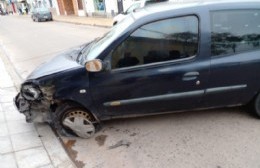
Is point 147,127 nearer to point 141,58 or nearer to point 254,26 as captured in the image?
point 141,58

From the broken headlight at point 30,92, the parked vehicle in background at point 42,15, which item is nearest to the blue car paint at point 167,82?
the broken headlight at point 30,92

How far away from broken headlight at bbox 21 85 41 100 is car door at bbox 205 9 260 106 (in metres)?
2.25

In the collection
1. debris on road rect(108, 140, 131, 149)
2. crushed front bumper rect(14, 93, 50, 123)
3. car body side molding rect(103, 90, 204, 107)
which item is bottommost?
debris on road rect(108, 140, 131, 149)

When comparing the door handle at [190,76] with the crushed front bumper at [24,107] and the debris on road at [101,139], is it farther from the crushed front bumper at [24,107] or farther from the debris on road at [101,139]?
the crushed front bumper at [24,107]

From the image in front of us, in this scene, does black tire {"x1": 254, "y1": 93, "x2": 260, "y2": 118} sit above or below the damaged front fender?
below

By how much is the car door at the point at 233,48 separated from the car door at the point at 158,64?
176 mm

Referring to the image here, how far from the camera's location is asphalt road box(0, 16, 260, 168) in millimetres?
2957

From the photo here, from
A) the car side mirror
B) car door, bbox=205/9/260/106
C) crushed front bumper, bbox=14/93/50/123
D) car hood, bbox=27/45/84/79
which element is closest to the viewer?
the car side mirror

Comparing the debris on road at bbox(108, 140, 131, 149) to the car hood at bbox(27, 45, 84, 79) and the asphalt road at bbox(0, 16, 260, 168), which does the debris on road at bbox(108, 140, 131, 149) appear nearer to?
the asphalt road at bbox(0, 16, 260, 168)

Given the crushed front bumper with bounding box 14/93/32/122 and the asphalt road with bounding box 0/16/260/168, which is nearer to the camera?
the asphalt road with bounding box 0/16/260/168

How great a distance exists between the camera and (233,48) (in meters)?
3.26

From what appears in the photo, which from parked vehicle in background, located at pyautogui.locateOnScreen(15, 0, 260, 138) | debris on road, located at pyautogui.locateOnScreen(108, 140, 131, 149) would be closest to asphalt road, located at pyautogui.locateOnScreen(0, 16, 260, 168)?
debris on road, located at pyautogui.locateOnScreen(108, 140, 131, 149)

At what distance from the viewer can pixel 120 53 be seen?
321 cm

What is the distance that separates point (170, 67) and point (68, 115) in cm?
153
